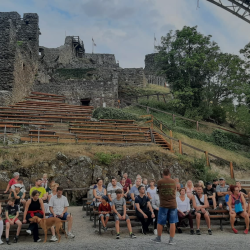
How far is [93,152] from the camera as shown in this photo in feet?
47.5

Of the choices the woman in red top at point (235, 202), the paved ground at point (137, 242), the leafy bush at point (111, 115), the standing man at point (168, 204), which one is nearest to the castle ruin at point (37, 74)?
the leafy bush at point (111, 115)

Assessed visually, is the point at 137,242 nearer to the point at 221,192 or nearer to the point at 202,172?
the point at 221,192

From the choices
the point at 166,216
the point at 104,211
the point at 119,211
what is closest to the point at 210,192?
the point at 119,211

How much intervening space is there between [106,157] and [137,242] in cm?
765

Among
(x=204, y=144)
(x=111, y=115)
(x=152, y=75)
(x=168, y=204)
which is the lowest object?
(x=168, y=204)

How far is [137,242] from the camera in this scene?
21.4 ft

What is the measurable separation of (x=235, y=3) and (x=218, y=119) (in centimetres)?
1358

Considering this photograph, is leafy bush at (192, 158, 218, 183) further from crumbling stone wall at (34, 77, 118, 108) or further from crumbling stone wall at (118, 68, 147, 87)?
crumbling stone wall at (118, 68, 147, 87)

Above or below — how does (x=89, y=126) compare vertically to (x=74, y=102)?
below

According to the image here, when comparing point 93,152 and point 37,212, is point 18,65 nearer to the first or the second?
point 93,152

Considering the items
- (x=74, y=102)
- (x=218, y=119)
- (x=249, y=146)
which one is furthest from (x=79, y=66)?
(x=249, y=146)

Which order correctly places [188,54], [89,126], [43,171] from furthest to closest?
[188,54] → [89,126] → [43,171]

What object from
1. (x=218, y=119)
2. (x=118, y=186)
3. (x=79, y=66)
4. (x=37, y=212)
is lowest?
(x=37, y=212)

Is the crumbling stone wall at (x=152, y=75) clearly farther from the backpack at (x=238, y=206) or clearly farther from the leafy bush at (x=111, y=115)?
the backpack at (x=238, y=206)
